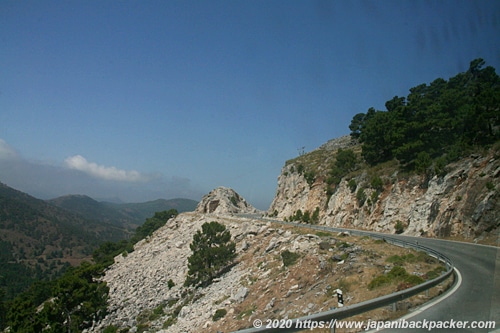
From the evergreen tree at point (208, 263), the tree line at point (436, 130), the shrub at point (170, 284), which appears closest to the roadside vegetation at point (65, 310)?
the shrub at point (170, 284)

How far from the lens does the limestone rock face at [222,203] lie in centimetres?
9411

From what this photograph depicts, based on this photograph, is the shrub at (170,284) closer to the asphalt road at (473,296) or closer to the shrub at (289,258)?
the shrub at (289,258)

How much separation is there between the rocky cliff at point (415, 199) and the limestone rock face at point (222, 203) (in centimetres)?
3176

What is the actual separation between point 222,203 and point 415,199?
2516 inches

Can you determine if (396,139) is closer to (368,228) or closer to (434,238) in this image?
(368,228)

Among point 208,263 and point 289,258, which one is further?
point 208,263

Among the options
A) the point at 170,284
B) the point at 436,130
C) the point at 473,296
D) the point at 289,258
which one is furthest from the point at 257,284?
the point at 436,130

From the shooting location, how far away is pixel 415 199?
125ft

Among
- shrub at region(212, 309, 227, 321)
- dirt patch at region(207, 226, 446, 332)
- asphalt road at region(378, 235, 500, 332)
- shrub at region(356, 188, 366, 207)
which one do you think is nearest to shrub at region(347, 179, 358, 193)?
shrub at region(356, 188, 366, 207)

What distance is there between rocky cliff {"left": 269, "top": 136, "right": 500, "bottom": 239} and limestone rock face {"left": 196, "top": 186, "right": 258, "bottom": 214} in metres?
31.8

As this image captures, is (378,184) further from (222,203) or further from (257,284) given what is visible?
(222,203)

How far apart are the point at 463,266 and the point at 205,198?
89478 millimetres

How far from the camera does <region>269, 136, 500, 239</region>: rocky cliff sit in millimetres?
27745

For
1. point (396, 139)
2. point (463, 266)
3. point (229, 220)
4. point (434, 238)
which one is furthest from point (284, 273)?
point (229, 220)
